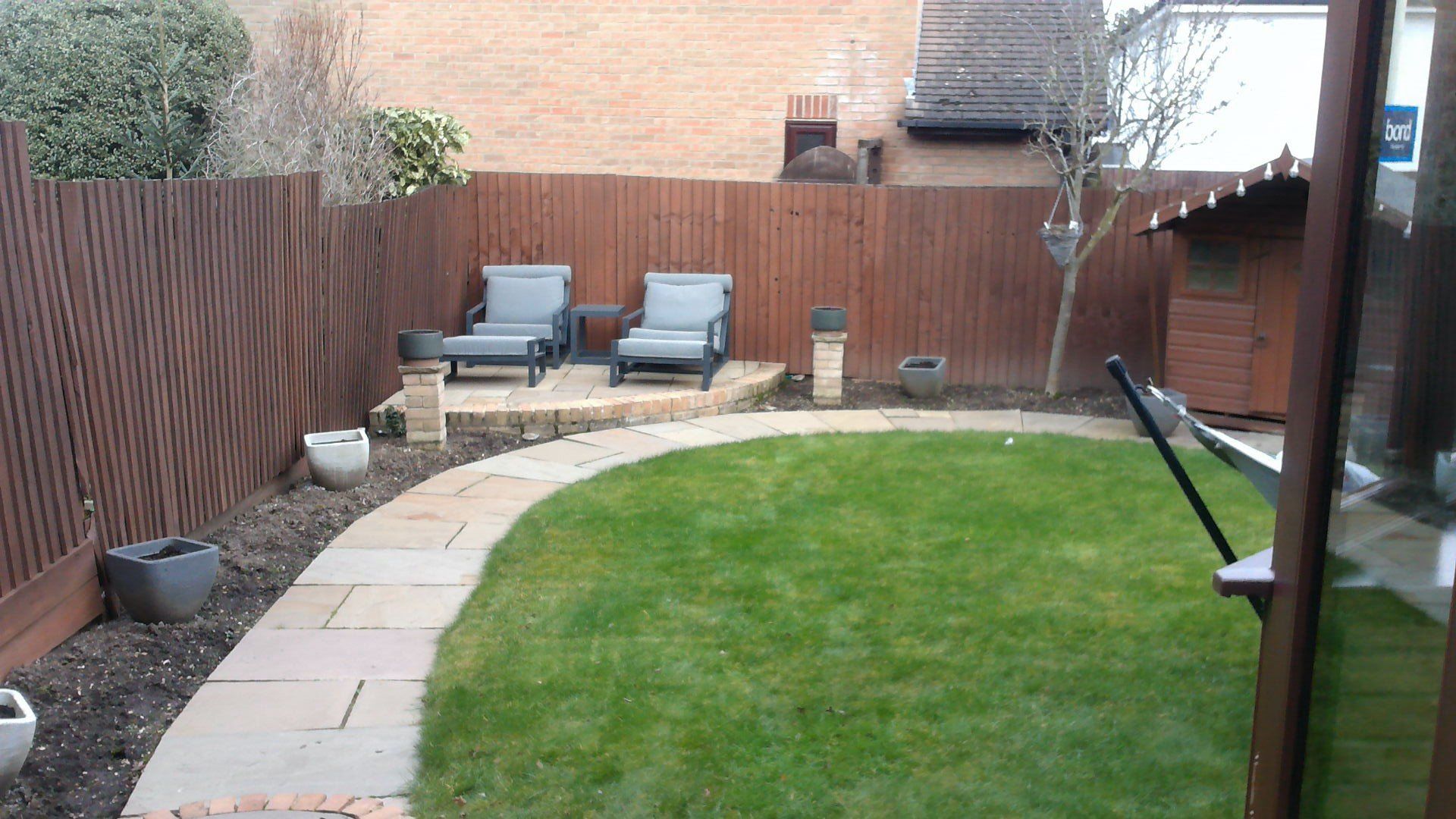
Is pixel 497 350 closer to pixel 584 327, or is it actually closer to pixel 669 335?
pixel 584 327

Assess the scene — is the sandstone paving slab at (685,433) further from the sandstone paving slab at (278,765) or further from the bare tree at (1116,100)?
the sandstone paving slab at (278,765)

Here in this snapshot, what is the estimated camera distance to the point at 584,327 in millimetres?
11477

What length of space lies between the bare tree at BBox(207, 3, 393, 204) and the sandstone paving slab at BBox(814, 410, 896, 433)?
4345mm

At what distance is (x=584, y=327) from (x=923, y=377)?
10.8 ft

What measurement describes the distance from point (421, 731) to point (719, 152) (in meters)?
10.9

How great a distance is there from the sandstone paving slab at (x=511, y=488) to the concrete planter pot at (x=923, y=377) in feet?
13.1

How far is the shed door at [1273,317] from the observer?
9141 mm

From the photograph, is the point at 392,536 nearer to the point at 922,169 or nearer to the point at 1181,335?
the point at 1181,335

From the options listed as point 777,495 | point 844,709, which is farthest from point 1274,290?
point 844,709

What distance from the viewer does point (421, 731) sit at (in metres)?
4.22

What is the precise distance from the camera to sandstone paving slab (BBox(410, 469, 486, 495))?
7500 mm

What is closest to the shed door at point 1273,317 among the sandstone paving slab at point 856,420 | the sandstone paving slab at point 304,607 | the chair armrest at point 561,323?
the sandstone paving slab at point 856,420

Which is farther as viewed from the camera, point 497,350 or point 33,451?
point 497,350

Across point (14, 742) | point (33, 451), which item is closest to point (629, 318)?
point (33, 451)
